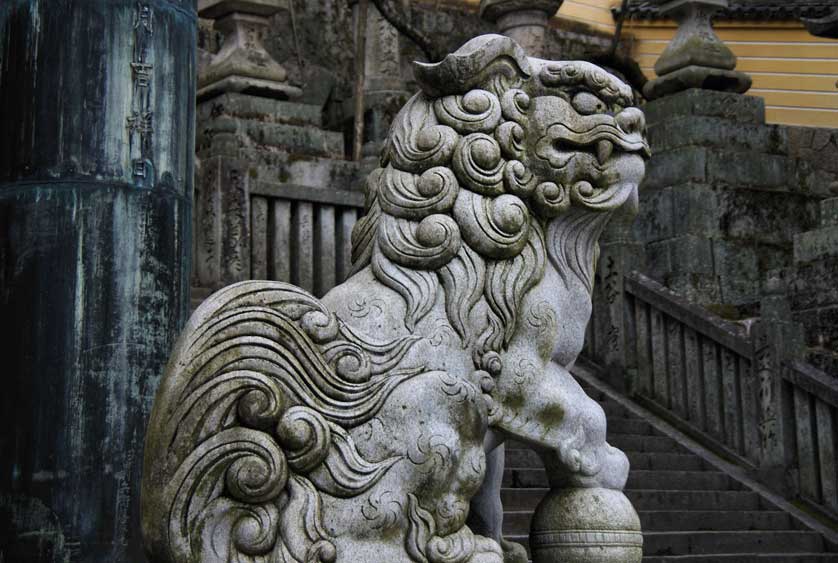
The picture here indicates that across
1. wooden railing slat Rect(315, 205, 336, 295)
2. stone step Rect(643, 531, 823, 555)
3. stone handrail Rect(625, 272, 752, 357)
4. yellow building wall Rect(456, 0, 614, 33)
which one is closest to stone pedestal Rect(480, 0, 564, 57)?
stone handrail Rect(625, 272, 752, 357)

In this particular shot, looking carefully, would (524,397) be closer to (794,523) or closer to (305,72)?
(794,523)

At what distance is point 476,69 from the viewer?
3.96 meters

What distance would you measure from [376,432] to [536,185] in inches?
33.5

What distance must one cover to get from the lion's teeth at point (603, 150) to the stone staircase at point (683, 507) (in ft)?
10.5

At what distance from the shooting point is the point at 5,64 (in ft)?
17.1

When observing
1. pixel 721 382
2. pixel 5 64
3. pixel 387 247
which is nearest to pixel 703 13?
pixel 721 382

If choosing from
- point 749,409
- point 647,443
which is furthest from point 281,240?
point 749,409

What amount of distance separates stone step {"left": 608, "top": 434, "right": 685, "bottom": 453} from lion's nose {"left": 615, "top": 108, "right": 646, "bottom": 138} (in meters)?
5.07

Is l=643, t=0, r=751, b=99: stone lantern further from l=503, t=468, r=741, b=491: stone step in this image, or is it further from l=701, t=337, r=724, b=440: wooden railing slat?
l=503, t=468, r=741, b=491: stone step

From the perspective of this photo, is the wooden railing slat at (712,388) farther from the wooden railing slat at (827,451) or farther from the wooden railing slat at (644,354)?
the wooden railing slat at (827,451)

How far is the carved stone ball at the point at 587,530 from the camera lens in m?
3.80

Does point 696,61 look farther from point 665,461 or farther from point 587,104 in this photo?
point 587,104

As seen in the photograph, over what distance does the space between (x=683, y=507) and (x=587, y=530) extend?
15.6 ft

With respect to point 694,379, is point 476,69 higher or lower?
higher
